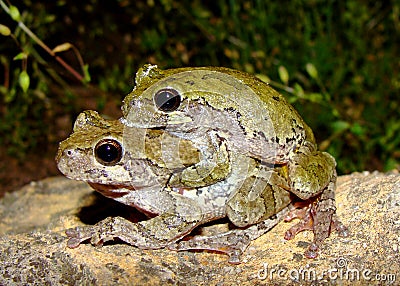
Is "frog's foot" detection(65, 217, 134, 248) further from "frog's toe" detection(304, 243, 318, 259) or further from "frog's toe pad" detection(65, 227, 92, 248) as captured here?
"frog's toe" detection(304, 243, 318, 259)

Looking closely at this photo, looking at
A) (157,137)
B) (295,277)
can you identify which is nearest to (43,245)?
(157,137)

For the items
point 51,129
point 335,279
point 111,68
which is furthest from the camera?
point 111,68

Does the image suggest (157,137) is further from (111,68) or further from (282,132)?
(111,68)

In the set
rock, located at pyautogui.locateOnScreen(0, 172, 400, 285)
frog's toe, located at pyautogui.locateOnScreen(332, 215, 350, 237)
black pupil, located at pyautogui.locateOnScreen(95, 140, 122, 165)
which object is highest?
black pupil, located at pyautogui.locateOnScreen(95, 140, 122, 165)

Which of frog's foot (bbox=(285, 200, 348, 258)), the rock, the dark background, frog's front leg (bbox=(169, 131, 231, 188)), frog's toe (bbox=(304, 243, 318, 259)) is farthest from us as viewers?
the dark background

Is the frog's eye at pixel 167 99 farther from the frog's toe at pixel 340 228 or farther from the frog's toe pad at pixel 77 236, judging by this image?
the frog's toe at pixel 340 228

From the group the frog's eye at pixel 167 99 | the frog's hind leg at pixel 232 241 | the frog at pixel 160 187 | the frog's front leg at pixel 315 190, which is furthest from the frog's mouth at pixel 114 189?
the frog's front leg at pixel 315 190

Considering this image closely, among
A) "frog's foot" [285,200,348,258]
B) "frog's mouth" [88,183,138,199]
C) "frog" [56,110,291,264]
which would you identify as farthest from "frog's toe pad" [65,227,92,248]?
"frog's foot" [285,200,348,258]
